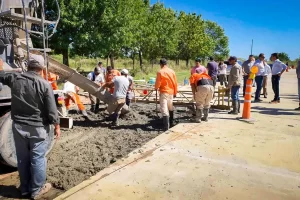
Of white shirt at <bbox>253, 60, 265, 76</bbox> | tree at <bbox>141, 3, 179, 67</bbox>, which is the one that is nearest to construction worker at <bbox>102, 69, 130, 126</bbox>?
white shirt at <bbox>253, 60, 265, 76</bbox>

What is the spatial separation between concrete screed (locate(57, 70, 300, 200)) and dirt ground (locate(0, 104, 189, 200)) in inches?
23.0

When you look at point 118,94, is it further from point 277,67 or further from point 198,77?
point 277,67

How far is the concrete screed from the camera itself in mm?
3264

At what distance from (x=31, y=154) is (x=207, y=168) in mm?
2442

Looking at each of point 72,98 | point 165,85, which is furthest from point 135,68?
point 165,85

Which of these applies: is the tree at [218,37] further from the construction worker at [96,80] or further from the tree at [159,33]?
the construction worker at [96,80]

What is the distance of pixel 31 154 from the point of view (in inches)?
133

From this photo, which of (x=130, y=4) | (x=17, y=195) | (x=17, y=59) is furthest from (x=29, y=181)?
(x=130, y=4)

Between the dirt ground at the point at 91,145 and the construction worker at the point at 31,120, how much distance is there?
32cm

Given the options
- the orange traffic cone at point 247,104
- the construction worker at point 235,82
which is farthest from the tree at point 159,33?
the orange traffic cone at point 247,104

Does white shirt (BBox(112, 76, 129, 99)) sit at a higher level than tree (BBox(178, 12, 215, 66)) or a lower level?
lower

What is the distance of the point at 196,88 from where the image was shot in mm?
6742

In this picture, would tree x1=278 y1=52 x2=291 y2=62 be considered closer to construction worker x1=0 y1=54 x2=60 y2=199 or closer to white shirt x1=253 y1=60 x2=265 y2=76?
white shirt x1=253 y1=60 x2=265 y2=76

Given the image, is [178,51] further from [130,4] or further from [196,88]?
[196,88]
